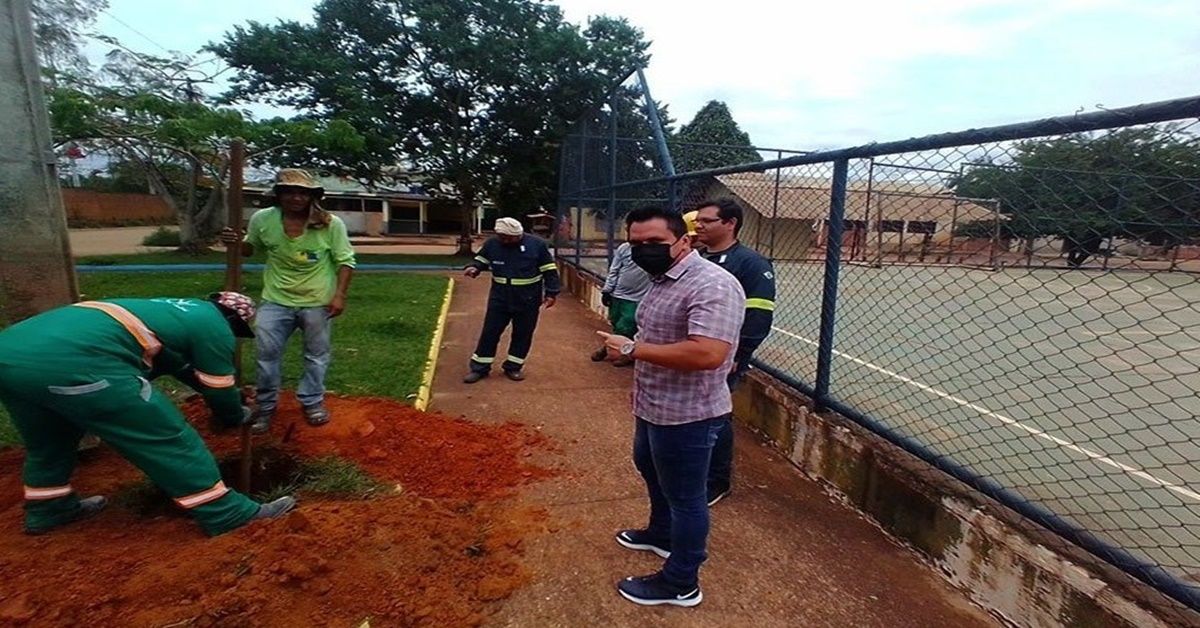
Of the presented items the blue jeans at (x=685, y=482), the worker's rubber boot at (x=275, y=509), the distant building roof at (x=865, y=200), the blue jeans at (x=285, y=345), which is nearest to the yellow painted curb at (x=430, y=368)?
the blue jeans at (x=285, y=345)

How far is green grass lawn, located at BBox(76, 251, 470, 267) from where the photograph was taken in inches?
588

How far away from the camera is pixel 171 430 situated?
2510mm

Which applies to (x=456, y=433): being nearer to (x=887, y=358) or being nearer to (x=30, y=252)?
(x=30, y=252)

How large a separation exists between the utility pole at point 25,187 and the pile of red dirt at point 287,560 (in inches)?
38.6

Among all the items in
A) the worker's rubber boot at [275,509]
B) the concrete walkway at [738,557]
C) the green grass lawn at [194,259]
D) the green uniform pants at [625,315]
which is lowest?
the green grass lawn at [194,259]

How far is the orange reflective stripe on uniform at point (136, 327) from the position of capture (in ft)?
8.23

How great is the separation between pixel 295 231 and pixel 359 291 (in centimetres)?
718

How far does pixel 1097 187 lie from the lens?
2828mm

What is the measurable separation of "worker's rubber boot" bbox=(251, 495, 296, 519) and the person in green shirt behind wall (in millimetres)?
1091

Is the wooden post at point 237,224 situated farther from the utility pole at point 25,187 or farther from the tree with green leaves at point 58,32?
the tree with green leaves at point 58,32

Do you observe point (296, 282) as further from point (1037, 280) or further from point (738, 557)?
point (1037, 280)

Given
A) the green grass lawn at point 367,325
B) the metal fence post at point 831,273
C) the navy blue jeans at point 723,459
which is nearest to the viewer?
the navy blue jeans at point 723,459

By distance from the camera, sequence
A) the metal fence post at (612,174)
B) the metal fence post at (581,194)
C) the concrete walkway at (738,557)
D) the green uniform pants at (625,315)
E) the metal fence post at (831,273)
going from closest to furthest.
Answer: the concrete walkway at (738,557) < the metal fence post at (831,273) < the green uniform pants at (625,315) < the metal fence post at (612,174) < the metal fence post at (581,194)

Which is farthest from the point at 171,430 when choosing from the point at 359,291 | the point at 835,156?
the point at 359,291
